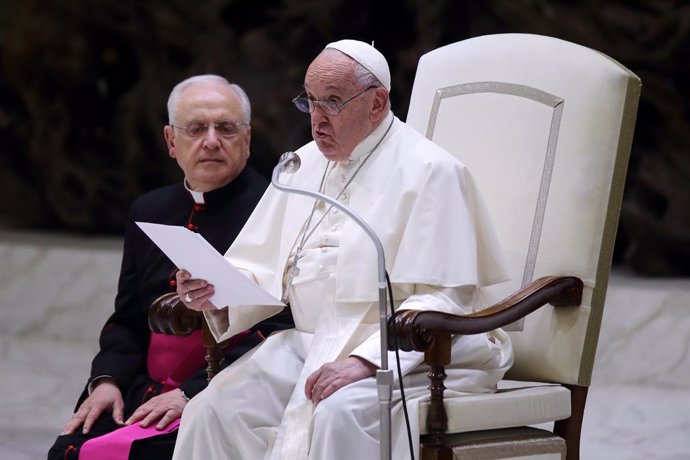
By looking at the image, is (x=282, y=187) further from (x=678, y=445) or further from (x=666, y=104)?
(x=666, y=104)

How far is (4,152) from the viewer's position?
9320 mm

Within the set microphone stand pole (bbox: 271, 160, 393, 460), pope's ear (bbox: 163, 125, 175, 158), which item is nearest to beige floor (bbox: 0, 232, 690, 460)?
pope's ear (bbox: 163, 125, 175, 158)

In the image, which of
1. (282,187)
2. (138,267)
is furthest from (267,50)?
(282,187)

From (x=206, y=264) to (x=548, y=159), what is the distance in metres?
1.24

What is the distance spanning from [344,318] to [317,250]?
0.86ft

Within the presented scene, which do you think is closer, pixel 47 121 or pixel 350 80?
pixel 350 80

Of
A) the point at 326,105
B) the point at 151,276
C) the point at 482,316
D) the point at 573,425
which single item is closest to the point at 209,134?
the point at 151,276

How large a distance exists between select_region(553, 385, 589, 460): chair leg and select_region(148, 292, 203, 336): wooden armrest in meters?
1.20

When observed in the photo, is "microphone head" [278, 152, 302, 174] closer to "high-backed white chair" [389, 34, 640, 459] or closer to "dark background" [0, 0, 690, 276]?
"high-backed white chair" [389, 34, 640, 459]

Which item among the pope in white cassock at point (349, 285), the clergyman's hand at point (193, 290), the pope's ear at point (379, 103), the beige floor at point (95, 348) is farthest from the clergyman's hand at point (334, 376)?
the beige floor at point (95, 348)

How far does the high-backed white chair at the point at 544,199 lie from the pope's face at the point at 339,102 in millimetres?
523

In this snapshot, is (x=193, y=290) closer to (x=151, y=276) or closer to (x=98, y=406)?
(x=98, y=406)

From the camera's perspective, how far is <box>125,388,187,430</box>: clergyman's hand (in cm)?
390

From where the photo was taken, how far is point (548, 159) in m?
4.01
